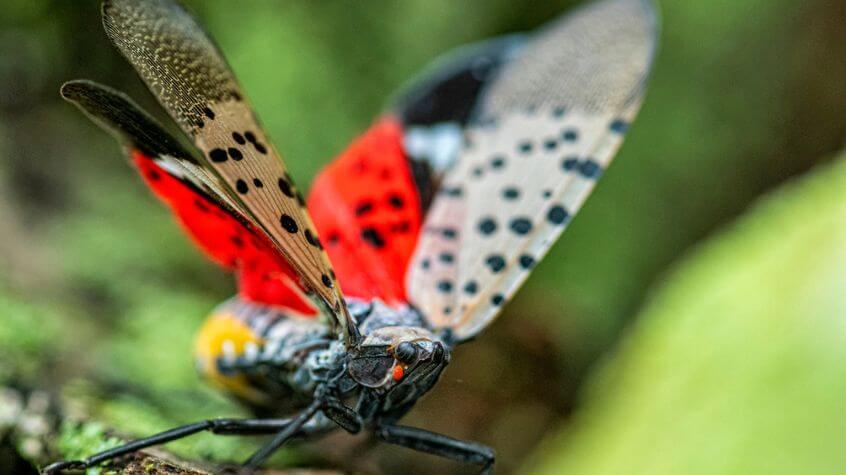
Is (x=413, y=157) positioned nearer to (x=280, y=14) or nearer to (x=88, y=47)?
(x=280, y=14)

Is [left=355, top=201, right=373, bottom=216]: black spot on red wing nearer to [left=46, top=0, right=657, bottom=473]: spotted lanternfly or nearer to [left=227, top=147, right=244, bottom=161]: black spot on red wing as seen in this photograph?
[left=46, top=0, right=657, bottom=473]: spotted lanternfly

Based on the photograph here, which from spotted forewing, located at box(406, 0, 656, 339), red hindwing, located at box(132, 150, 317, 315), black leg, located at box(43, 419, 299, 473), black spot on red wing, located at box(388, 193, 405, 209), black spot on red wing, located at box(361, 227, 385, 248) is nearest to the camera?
black leg, located at box(43, 419, 299, 473)

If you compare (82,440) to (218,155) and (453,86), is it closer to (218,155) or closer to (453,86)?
(218,155)

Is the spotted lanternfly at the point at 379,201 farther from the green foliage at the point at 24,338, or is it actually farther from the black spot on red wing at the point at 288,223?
the green foliage at the point at 24,338

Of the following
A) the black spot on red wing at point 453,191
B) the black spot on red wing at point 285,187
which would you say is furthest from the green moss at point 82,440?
the black spot on red wing at point 453,191

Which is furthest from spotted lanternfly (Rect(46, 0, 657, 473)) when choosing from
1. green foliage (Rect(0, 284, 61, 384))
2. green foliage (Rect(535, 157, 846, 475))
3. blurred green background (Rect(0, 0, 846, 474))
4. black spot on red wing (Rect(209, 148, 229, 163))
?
green foliage (Rect(535, 157, 846, 475))

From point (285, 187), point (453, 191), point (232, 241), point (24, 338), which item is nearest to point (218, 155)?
point (285, 187)
